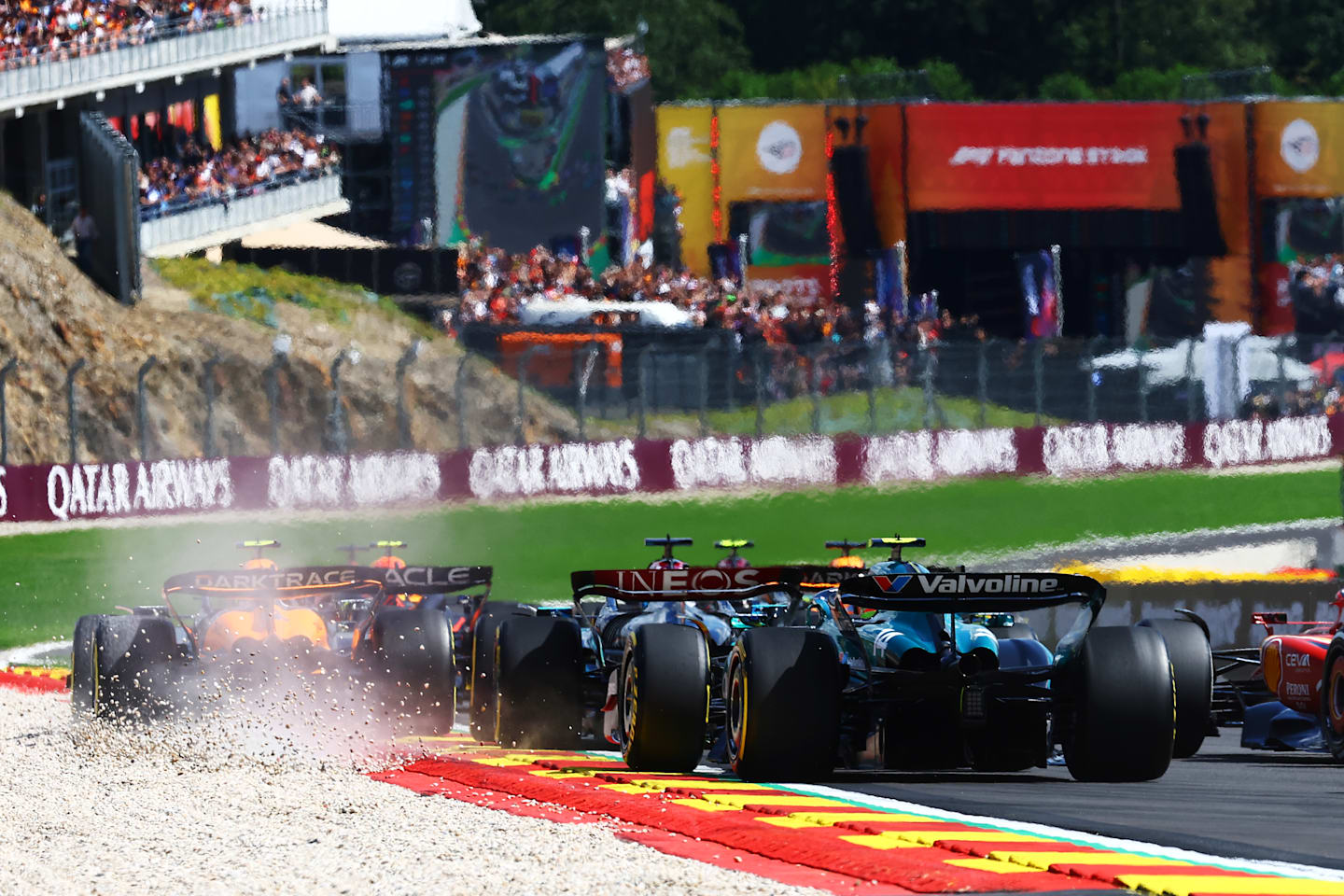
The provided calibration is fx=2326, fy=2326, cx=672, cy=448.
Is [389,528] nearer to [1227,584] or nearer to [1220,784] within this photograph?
[1227,584]

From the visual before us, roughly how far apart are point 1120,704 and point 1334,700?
2971 mm

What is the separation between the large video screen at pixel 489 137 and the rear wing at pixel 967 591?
145 feet

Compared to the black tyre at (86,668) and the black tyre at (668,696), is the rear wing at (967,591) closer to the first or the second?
the black tyre at (668,696)

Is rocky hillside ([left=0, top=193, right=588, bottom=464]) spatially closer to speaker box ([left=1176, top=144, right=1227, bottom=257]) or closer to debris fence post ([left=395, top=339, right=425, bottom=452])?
debris fence post ([left=395, top=339, right=425, bottom=452])

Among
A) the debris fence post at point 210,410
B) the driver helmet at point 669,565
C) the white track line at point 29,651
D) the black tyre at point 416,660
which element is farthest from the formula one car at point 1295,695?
the debris fence post at point 210,410

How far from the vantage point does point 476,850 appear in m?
9.26

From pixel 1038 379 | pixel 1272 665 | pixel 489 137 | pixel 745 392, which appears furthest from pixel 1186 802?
pixel 489 137

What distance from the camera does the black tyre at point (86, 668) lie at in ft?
51.4

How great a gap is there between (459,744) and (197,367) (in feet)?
82.4

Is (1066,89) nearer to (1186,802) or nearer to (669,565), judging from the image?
(669,565)

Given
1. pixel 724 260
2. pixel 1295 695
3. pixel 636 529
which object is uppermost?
pixel 724 260

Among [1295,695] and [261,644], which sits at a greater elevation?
[261,644]

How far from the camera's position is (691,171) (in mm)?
60000

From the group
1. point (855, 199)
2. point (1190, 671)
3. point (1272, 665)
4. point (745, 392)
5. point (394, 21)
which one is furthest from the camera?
point (394, 21)
